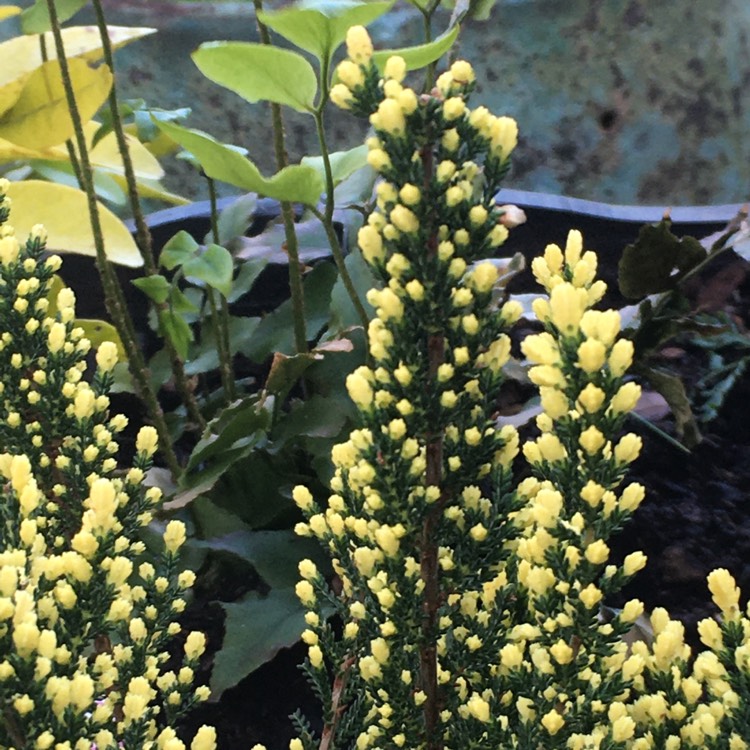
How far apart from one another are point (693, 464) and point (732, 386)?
119 mm

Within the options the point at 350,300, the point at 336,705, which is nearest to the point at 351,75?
the point at 336,705

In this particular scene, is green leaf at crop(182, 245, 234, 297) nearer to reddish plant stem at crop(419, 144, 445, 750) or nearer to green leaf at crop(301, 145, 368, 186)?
green leaf at crop(301, 145, 368, 186)

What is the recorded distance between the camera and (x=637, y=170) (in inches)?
67.2

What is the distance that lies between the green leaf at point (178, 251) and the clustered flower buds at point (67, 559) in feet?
0.81

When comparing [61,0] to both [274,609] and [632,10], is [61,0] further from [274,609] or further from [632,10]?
[632,10]

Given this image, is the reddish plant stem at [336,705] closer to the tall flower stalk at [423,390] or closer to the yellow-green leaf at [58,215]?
the tall flower stalk at [423,390]

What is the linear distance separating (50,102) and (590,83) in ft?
3.77

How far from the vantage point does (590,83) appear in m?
1.69

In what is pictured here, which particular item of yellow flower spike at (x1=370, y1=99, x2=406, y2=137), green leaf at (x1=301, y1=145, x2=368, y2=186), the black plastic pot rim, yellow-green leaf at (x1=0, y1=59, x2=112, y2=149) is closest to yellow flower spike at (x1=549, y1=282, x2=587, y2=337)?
yellow flower spike at (x1=370, y1=99, x2=406, y2=137)

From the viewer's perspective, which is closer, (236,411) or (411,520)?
(411,520)

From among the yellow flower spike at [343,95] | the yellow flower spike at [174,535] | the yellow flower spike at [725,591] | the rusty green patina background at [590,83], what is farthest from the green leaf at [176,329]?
the rusty green patina background at [590,83]

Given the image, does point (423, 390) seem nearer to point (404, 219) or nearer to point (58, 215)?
point (404, 219)

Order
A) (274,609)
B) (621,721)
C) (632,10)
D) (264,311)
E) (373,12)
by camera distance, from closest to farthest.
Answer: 1. (621,721)
2. (373,12)
3. (274,609)
4. (264,311)
5. (632,10)

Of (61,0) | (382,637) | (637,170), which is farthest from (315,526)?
(637,170)
